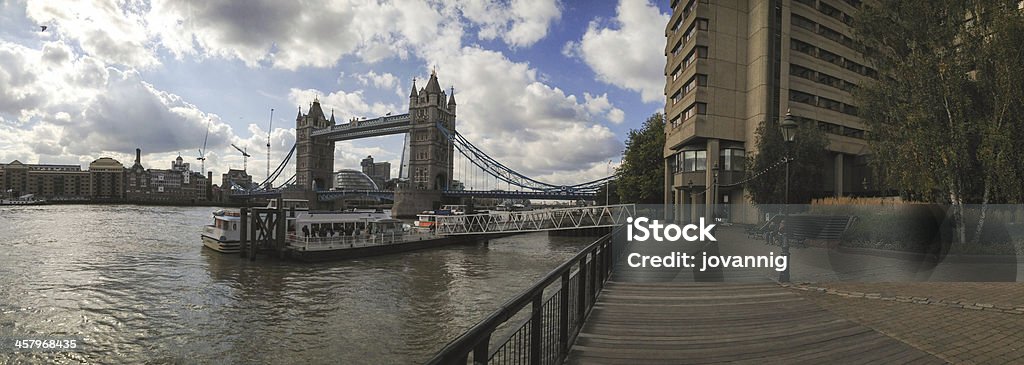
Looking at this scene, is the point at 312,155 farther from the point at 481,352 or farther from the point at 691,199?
the point at 481,352

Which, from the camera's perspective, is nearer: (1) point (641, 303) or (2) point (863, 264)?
(1) point (641, 303)

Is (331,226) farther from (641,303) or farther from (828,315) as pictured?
(828,315)

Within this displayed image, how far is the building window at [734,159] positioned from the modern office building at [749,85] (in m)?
0.08

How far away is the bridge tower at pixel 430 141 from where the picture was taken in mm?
117312

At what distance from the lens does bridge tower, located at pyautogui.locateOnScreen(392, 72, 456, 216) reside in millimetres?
117312

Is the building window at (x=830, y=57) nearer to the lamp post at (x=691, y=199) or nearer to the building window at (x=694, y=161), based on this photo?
Result: the building window at (x=694, y=161)

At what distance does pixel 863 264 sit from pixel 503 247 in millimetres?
Answer: 28113

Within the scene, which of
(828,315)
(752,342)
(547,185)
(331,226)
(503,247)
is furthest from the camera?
(547,185)

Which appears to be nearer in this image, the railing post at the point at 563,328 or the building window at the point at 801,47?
the railing post at the point at 563,328

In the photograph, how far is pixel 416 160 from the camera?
11881 cm

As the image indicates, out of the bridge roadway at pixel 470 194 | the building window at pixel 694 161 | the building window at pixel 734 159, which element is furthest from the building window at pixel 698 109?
the bridge roadway at pixel 470 194

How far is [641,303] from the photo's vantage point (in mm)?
8547

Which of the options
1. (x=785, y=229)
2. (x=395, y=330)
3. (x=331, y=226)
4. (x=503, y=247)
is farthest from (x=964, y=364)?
(x=503, y=247)

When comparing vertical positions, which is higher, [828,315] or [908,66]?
[908,66]
